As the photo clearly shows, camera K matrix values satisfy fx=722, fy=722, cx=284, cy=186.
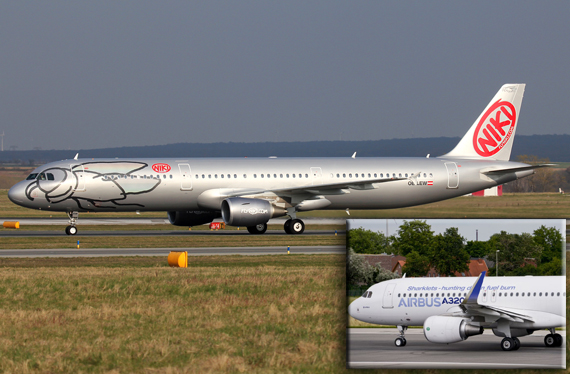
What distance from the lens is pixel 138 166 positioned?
40.1 metres

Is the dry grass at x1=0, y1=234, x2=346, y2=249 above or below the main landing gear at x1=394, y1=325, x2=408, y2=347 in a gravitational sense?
above

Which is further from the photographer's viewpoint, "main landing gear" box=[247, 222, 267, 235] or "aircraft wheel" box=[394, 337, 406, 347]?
"main landing gear" box=[247, 222, 267, 235]

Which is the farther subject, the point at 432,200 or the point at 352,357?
the point at 432,200

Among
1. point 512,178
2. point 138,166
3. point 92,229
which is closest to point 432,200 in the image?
point 512,178

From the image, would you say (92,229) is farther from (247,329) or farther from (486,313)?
(486,313)

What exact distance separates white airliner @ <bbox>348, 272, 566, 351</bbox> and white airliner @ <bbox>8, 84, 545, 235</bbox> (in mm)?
29489

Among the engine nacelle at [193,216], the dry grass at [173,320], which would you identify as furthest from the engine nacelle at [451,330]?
the engine nacelle at [193,216]

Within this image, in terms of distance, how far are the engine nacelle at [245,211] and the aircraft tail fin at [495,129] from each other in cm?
1431

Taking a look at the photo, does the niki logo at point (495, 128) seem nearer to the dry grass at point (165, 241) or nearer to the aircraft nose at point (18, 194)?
the dry grass at point (165, 241)

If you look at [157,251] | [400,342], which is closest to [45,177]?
[157,251]

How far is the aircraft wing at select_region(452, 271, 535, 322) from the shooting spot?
6.69 metres

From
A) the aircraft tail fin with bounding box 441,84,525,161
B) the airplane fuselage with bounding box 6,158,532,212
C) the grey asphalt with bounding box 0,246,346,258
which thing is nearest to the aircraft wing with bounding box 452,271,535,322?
the grey asphalt with bounding box 0,246,346,258

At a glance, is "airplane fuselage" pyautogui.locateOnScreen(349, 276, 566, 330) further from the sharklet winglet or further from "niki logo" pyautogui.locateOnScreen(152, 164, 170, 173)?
"niki logo" pyautogui.locateOnScreen(152, 164, 170, 173)

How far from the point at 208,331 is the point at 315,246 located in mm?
21404
